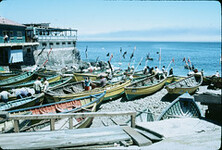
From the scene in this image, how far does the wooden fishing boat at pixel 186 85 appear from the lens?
19.8 meters

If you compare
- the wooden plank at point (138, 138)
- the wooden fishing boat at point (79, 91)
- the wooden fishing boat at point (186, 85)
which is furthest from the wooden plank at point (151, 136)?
the wooden fishing boat at point (186, 85)

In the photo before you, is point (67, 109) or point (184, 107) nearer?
point (184, 107)

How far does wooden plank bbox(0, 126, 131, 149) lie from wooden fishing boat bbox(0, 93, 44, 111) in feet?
33.9

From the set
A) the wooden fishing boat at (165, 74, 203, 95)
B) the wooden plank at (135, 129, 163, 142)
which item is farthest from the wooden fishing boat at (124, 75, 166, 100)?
the wooden plank at (135, 129, 163, 142)

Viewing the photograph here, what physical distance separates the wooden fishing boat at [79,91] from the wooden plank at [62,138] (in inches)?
471

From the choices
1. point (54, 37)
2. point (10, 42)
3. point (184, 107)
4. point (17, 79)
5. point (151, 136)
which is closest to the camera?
point (151, 136)

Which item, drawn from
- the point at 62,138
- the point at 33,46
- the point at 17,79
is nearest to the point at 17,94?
the point at 17,79

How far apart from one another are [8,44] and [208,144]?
37412 mm

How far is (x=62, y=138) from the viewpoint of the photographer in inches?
174

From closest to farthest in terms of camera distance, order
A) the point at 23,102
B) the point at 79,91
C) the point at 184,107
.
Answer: the point at 184,107 < the point at 23,102 < the point at 79,91

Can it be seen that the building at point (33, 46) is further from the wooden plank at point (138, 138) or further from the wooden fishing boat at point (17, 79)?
the wooden plank at point (138, 138)

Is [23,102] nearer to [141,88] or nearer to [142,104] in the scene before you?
[142,104]

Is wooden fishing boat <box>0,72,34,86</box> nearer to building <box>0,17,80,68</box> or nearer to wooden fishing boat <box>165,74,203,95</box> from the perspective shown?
building <box>0,17,80,68</box>

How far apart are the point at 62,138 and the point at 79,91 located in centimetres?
1556
